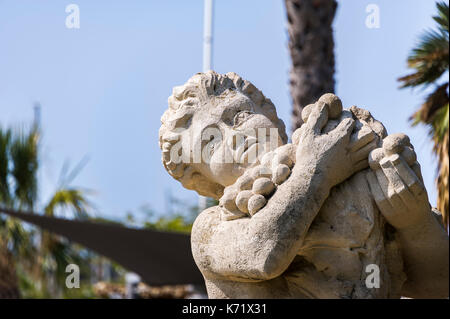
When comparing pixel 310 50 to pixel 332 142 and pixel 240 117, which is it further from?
pixel 332 142

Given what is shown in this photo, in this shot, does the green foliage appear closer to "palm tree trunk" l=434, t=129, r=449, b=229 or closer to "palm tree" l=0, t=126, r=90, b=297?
"palm tree" l=0, t=126, r=90, b=297

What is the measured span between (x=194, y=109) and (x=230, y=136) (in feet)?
0.84

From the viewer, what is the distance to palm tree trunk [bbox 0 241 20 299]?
33.8 ft

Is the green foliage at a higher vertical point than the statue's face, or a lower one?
lower

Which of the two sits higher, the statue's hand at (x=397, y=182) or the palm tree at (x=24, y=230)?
the statue's hand at (x=397, y=182)

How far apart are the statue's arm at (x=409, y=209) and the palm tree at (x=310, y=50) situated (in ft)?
15.0

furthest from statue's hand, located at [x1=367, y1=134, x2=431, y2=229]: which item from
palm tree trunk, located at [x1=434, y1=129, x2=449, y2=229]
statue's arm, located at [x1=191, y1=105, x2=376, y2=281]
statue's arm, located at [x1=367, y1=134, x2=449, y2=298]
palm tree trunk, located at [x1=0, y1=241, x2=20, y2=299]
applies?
palm tree trunk, located at [x1=0, y1=241, x2=20, y2=299]

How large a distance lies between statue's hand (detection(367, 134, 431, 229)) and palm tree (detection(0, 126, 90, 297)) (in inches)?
325

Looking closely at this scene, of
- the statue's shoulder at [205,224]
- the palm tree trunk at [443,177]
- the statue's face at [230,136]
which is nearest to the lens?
the statue's shoulder at [205,224]

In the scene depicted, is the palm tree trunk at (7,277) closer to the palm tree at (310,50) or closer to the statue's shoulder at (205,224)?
the palm tree at (310,50)

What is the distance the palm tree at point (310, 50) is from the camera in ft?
26.5

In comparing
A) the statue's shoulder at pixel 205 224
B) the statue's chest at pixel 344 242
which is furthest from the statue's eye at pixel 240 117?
the statue's chest at pixel 344 242
